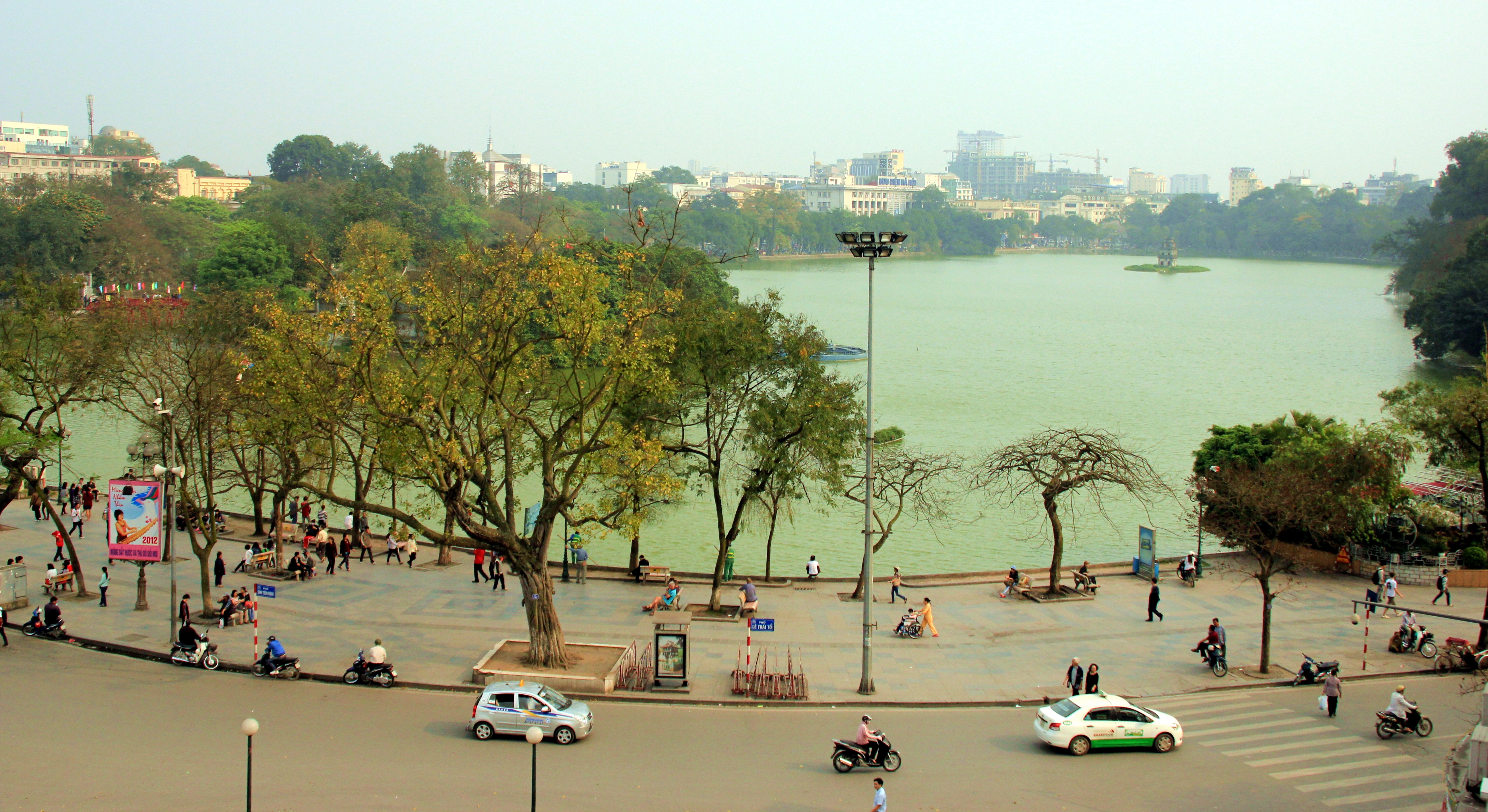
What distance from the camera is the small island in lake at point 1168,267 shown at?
172 metres

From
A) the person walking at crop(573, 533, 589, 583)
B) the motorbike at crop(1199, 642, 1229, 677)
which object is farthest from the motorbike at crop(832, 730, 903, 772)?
the person walking at crop(573, 533, 589, 583)

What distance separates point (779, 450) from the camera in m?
24.9

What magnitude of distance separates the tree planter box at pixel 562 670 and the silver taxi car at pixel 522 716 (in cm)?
94

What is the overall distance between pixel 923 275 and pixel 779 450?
132781 mm

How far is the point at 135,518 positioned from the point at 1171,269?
17179 cm

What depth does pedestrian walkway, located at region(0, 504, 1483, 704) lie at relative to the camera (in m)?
20.2

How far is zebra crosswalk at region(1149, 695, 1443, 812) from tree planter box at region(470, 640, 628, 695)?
9.59m

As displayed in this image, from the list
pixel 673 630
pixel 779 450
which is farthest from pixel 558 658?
pixel 779 450

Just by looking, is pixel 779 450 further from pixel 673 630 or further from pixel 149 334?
pixel 149 334

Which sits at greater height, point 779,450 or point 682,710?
point 779,450

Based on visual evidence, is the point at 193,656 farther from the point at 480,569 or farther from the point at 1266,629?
the point at 1266,629

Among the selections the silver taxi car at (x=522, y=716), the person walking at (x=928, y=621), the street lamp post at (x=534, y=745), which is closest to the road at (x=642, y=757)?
the silver taxi car at (x=522, y=716)

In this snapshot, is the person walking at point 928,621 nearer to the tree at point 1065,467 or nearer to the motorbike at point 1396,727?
the tree at point 1065,467

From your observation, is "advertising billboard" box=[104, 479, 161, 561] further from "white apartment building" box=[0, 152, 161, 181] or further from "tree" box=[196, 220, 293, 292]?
"white apartment building" box=[0, 152, 161, 181]
